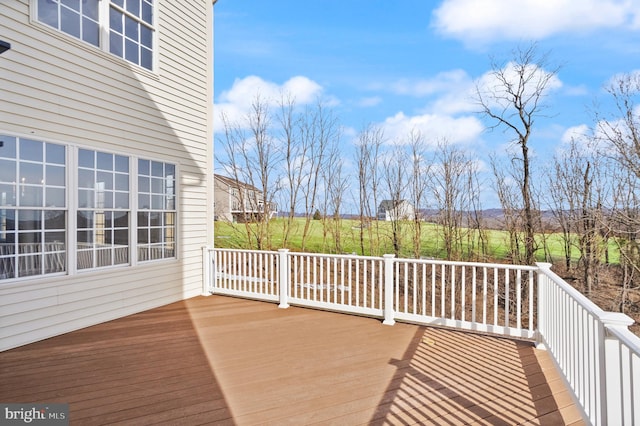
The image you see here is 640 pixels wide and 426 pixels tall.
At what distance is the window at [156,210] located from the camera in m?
5.28

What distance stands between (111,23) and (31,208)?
8.85 ft

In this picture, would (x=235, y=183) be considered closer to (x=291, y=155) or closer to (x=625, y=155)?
(x=291, y=155)

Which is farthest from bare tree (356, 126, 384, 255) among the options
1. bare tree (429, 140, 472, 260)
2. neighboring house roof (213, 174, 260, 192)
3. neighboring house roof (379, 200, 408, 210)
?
neighboring house roof (213, 174, 260, 192)

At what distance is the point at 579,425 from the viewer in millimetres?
2283

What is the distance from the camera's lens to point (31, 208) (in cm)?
386

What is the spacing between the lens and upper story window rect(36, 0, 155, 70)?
4145mm

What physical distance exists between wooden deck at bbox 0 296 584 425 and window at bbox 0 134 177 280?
0.95m

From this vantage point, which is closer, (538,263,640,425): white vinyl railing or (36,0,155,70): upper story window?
(538,263,640,425): white vinyl railing

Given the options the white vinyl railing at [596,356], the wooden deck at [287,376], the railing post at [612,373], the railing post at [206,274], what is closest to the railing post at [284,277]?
the wooden deck at [287,376]

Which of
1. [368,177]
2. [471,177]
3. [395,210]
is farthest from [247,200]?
[471,177]

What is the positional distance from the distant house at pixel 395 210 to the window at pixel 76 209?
5426 mm

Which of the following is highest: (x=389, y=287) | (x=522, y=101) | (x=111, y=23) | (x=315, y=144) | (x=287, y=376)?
(x=111, y=23)

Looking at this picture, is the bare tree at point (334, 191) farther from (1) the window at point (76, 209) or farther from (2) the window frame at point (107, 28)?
(2) the window frame at point (107, 28)

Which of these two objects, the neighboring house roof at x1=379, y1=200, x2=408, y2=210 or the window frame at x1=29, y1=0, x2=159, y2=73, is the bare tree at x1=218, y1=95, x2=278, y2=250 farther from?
the window frame at x1=29, y1=0, x2=159, y2=73
